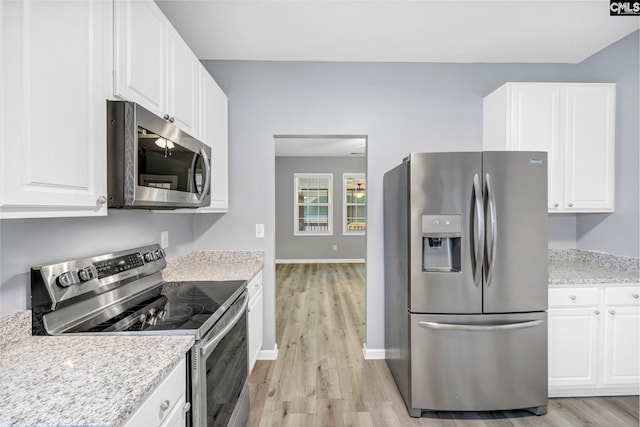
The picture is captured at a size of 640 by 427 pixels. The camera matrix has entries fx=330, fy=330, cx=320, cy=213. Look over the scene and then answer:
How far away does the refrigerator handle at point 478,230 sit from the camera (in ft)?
6.64

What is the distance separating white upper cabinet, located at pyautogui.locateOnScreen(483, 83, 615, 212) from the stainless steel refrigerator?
24.2 inches

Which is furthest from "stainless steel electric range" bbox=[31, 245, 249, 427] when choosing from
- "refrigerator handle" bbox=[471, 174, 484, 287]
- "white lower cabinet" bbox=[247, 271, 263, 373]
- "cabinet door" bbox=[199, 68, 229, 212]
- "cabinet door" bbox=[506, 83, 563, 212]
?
"cabinet door" bbox=[506, 83, 563, 212]

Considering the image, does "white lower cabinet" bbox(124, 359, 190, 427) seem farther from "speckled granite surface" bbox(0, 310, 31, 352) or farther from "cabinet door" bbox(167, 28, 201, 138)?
"cabinet door" bbox(167, 28, 201, 138)

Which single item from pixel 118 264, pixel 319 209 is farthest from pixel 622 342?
pixel 319 209

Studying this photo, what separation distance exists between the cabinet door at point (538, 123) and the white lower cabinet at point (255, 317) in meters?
2.25

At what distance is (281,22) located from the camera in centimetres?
228

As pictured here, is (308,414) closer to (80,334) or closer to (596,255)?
(80,334)

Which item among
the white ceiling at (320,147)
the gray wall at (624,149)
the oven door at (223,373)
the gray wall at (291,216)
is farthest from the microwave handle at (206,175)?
the gray wall at (291,216)

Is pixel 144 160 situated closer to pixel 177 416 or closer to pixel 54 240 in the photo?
pixel 54 240

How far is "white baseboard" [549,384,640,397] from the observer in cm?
232

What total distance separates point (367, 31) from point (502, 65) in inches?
54.9

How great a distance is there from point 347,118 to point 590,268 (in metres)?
2.32

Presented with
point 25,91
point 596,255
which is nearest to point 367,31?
point 25,91

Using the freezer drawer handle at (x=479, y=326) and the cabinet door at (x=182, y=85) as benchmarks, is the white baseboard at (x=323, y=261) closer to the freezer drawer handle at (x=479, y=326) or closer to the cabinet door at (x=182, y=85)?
the freezer drawer handle at (x=479, y=326)
